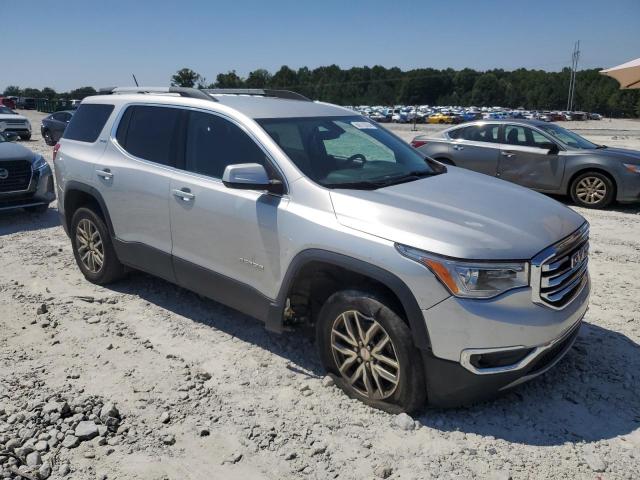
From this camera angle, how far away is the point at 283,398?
3471mm

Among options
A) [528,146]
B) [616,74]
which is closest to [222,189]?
[528,146]

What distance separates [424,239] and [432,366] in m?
0.71

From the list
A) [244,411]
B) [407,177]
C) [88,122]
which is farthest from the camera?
[88,122]

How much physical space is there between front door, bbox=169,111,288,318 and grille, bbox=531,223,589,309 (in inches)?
61.8

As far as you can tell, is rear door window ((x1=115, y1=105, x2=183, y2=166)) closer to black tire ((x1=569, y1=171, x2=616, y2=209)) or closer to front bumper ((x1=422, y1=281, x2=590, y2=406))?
front bumper ((x1=422, y1=281, x2=590, y2=406))

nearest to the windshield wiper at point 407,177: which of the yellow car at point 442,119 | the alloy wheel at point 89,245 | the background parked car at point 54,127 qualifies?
the alloy wheel at point 89,245

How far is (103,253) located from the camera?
16.9 feet

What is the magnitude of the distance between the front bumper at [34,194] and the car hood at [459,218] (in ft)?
22.3

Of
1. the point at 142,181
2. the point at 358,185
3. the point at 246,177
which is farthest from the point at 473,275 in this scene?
the point at 142,181

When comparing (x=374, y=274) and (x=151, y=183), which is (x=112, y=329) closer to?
(x=151, y=183)

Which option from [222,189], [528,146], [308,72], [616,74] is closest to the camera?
[222,189]

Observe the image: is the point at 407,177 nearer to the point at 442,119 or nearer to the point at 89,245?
the point at 89,245

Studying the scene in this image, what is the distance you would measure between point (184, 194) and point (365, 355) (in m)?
1.85

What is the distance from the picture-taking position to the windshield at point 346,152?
366 centimetres
